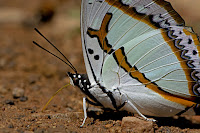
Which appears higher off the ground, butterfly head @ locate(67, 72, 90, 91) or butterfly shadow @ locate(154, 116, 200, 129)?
butterfly head @ locate(67, 72, 90, 91)

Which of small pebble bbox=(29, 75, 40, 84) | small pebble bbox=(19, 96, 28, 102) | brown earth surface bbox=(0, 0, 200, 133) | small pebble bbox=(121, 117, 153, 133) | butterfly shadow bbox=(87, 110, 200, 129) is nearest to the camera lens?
small pebble bbox=(121, 117, 153, 133)

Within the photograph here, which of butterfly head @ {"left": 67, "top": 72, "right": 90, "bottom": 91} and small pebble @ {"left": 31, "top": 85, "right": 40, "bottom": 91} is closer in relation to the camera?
butterfly head @ {"left": 67, "top": 72, "right": 90, "bottom": 91}

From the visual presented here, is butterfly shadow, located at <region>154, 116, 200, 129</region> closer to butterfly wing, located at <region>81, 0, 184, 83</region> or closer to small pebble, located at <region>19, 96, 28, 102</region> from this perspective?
butterfly wing, located at <region>81, 0, 184, 83</region>

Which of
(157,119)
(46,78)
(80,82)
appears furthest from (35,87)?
(157,119)

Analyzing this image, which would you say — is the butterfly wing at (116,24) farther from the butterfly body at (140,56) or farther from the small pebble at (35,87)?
the small pebble at (35,87)

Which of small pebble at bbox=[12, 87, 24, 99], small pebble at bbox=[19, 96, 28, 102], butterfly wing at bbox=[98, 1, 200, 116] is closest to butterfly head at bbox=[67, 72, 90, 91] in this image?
butterfly wing at bbox=[98, 1, 200, 116]

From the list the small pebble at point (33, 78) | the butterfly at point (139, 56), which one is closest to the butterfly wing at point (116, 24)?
the butterfly at point (139, 56)

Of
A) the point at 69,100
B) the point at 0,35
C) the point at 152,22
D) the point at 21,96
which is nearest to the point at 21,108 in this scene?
the point at 21,96

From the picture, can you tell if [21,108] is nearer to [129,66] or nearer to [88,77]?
[88,77]
